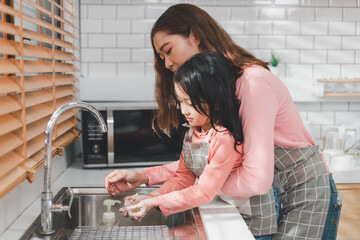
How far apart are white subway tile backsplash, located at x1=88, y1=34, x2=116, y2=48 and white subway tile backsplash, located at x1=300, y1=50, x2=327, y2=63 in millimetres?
1166

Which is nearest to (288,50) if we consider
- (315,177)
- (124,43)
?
(124,43)

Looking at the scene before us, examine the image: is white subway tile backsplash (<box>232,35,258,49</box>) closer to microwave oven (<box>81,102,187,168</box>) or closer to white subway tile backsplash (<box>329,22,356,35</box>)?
white subway tile backsplash (<box>329,22,356,35</box>)

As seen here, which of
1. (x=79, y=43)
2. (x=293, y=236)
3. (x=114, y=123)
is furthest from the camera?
(x=79, y=43)

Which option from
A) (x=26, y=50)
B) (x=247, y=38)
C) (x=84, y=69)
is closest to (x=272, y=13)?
(x=247, y=38)

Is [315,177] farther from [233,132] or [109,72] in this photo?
[109,72]

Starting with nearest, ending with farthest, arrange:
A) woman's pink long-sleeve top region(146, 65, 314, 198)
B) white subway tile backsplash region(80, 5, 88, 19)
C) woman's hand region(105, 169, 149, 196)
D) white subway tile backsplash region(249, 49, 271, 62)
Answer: woman's pink long-sleeve top region(146, 65, 314, 198)
woman's hand region(105, 169, 149, 196)
white subway tile backsplash region(80, 5, 88, 19)
white subway tile backsplash region(249, 49, 271, 62)

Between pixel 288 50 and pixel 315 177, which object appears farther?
pixel 288 50

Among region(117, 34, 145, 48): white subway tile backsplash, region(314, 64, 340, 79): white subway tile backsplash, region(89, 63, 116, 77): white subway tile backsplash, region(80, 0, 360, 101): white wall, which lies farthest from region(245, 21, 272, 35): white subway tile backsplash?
region(89, 63, 116, 77): white subway tile backsplash

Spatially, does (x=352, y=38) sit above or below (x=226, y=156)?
above

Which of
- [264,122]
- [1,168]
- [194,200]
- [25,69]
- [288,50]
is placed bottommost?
[194,200]

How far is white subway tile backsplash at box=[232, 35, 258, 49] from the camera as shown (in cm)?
253

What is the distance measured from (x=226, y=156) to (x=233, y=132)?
71 millimetres

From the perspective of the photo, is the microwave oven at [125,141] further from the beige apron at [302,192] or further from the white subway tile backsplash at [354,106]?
the white subway tile backsplash at [354,106]

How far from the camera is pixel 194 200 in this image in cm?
117
